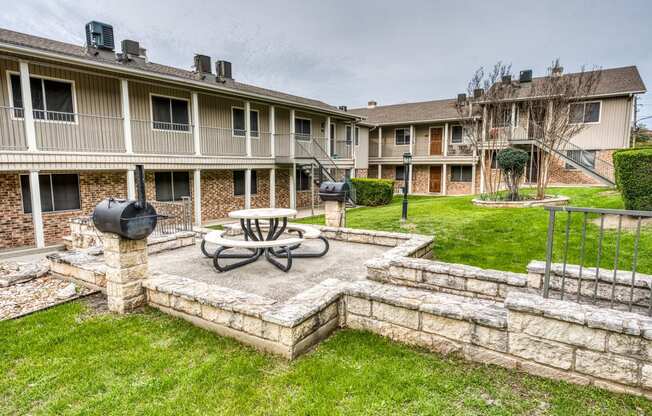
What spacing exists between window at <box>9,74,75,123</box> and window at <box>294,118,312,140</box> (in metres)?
9.52

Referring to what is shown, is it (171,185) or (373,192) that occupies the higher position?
(171,185)

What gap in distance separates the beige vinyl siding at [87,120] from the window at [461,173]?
18.6 meters

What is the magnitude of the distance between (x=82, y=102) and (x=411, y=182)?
18.9 m

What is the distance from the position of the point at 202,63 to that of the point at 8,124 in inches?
371

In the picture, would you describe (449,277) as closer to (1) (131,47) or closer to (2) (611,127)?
(1) (131,47)

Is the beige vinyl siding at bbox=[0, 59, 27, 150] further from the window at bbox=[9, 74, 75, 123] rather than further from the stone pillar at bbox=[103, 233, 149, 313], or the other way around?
the stone pillar at bbox=[103, 233, 149, 313]

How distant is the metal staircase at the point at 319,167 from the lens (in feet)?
51.5

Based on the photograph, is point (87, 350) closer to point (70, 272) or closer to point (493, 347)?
point (70, 272)

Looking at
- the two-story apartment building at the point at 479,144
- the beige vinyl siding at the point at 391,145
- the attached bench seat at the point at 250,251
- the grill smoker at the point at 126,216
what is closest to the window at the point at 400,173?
the two-story apartment building at the point at 479,144

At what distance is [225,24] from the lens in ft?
58.7

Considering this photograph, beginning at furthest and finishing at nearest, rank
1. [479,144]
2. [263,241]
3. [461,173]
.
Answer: [461,173]
[479,144]
[263,241]

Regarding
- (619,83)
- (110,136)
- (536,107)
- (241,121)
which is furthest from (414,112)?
(110,136)

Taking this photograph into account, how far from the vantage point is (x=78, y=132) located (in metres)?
10.3

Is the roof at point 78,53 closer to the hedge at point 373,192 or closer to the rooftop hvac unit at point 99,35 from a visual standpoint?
the rooftop hvac unit at point 99,35
